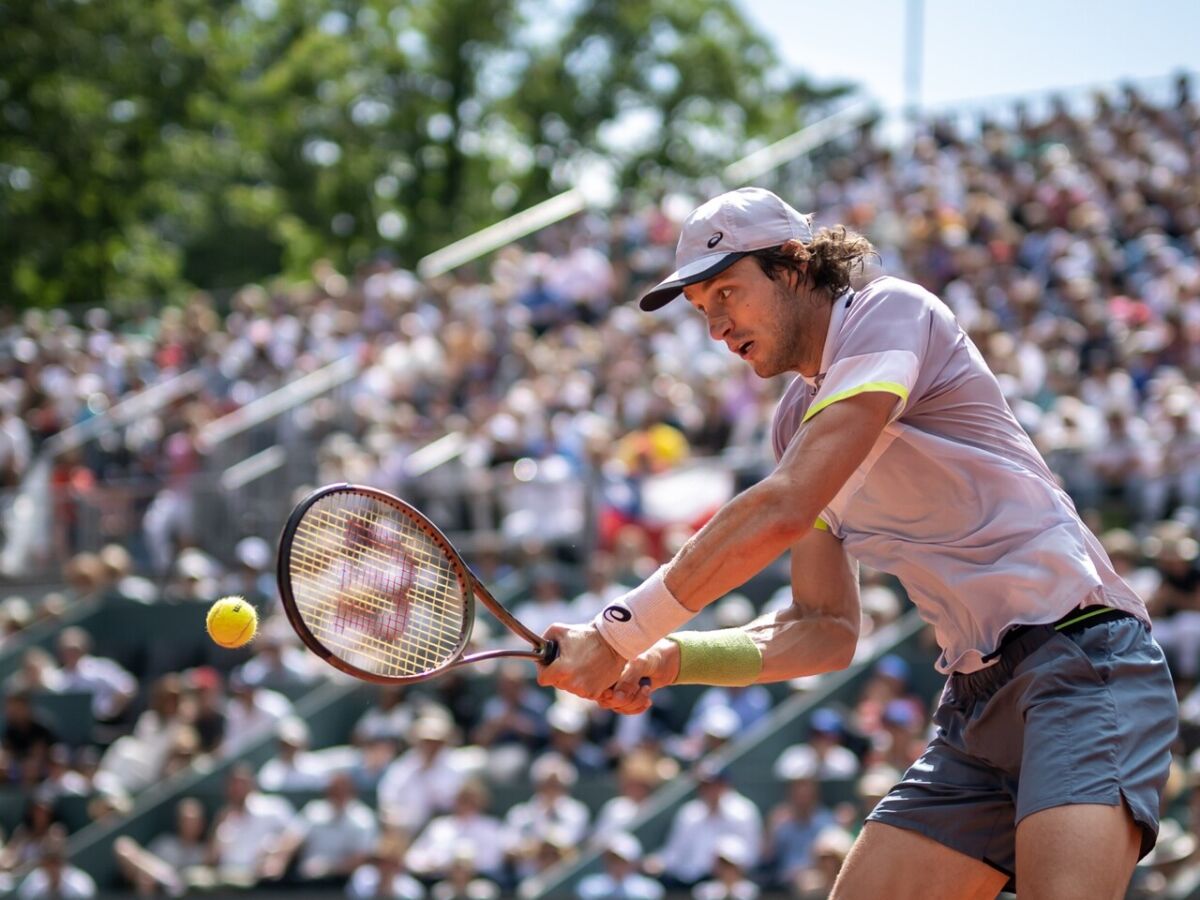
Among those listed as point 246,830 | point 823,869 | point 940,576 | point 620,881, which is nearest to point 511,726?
point 246,830

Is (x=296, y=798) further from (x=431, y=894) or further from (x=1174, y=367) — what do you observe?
(x=1174, y=367)

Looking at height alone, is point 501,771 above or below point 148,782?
above

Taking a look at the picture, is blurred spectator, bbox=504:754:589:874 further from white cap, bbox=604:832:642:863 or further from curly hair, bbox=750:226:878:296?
curly hair, bbox=750:226:878:296

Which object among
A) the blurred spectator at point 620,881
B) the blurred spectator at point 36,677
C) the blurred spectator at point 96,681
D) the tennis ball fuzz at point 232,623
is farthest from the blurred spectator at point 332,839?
the tennis ball fuzz at point 232,623

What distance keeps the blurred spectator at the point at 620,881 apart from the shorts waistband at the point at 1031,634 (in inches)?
220

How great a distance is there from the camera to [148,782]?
39.2 ft

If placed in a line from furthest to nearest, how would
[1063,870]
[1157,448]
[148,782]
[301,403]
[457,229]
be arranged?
1. [457,229]
2. [301,403]
3. [148,782]
4. [1157,448]
5. [1063,870]

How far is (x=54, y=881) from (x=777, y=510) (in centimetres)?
829

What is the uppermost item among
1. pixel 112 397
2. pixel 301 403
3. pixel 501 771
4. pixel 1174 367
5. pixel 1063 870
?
pixel 1063 870

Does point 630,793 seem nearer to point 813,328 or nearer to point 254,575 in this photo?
point 254,575

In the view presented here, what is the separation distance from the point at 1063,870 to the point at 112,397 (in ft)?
48.8

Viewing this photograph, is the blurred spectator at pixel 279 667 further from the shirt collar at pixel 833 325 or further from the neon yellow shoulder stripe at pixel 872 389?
the neon yellow shoulder stripe at pixel 872 389

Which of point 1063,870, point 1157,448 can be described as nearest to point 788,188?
point 1157,448

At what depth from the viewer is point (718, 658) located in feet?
14.3
